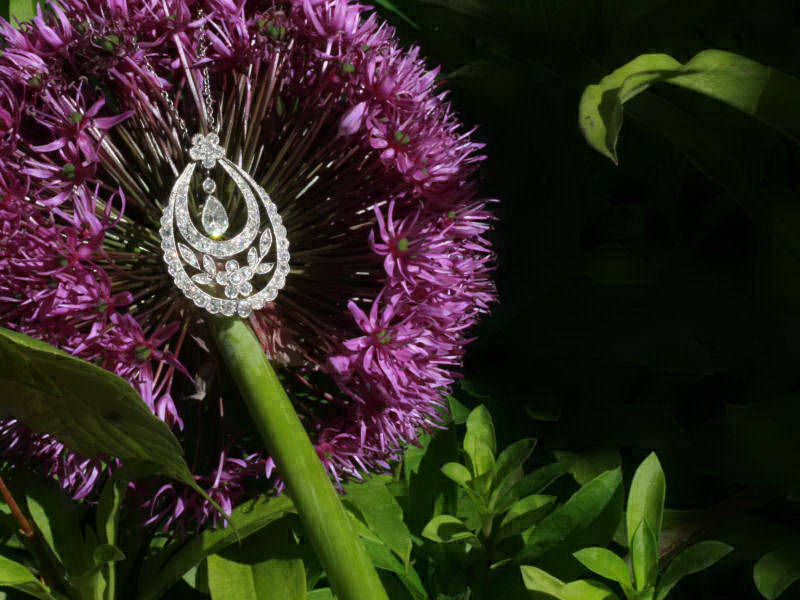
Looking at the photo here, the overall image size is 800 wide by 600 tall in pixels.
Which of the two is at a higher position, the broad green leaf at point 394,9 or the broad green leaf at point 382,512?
the broad green leaf at point 394,9

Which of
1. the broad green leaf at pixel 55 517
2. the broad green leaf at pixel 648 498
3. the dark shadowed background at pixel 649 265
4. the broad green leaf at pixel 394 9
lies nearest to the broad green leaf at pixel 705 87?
the dark shadowed background at pixel 649 265

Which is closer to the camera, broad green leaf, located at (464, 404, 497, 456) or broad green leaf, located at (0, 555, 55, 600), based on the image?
broad green leaf, located at (0, 555, 55, 600)

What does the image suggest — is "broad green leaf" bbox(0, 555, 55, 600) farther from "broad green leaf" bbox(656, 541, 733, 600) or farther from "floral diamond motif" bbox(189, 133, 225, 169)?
"broad green leaf" bbox(656, 541, 733, 600)

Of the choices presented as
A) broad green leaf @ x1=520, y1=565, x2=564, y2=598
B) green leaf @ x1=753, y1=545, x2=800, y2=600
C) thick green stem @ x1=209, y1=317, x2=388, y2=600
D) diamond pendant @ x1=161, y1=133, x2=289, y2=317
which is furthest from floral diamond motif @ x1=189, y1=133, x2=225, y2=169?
green leaf @ x1=753, y1=545, x2=800, y2=600

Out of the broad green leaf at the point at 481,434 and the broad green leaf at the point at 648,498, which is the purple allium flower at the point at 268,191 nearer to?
the broad green leaf at the point at 481,434

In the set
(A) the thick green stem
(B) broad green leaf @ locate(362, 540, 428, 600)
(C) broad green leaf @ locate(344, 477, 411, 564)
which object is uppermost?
(A) the thick green stem

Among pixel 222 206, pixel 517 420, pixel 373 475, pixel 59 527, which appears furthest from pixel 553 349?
pixel 59 527

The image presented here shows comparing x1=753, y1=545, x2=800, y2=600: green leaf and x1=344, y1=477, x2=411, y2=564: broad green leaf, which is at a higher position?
x1=344, y1=477, x2=411, y2=564: broad green leaf

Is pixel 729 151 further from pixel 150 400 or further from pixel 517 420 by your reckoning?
pixel 150 400

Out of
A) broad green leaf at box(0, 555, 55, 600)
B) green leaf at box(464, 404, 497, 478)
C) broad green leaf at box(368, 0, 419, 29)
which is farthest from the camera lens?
broad green leaf at box(368, 0, 419, 29)
